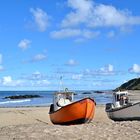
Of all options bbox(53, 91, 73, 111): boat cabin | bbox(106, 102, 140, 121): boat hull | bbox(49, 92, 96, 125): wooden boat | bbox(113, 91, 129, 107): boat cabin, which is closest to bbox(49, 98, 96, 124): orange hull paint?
bbox(49, 92, 96, 125): wooden boat

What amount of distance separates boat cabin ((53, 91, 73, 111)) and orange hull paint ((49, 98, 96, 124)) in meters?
1.34

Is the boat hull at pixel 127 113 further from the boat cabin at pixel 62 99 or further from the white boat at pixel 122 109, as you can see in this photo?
the boat cabin at pixel 62 99

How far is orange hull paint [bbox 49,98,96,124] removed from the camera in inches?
915

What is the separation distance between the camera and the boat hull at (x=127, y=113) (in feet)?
82.7

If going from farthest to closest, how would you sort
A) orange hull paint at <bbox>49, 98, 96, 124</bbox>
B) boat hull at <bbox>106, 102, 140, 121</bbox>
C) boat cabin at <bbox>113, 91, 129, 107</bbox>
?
boat cabin at <bbox>113, 91, 129, 107</bbox>, boat hull at <bbox>106, 102, 140, 121</bbox>, orange hull paint at <bbox>49, 98, 96, 124</bbox>

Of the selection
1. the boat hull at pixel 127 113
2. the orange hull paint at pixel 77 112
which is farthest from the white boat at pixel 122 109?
the orange hull paint at pixel 77 112

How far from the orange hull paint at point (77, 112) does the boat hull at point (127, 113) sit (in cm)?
264

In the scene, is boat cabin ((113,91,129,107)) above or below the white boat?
above

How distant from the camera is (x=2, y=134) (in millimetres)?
18125

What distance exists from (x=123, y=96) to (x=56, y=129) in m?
9.73

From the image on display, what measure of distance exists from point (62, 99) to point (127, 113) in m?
3.88

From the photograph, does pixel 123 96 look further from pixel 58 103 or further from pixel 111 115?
pixel 58 103

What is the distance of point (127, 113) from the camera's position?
83.5 feet

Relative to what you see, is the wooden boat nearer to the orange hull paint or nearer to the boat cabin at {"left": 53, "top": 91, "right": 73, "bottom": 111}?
the orange hull paint
